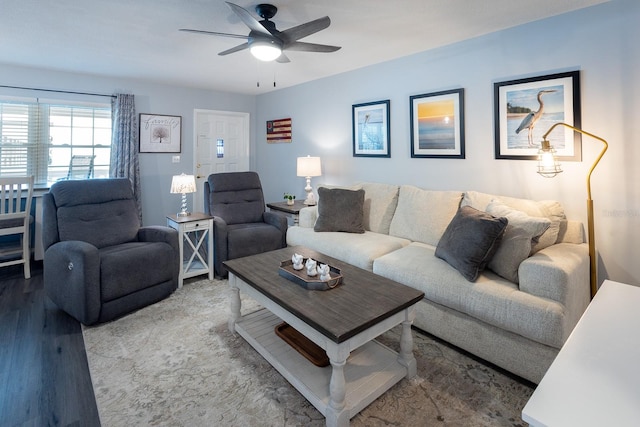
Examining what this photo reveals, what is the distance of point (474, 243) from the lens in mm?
2271

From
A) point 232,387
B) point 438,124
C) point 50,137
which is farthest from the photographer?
point 50,137

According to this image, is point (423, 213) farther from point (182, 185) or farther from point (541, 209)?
point (182, 185)

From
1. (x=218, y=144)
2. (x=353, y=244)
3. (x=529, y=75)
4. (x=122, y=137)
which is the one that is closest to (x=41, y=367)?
(x=353, y=244)

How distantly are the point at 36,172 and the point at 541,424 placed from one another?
5489mm

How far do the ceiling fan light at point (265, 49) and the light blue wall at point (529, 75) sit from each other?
175 centimetres

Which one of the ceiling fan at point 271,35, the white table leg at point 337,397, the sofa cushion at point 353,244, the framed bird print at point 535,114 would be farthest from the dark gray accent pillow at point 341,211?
the white table leg at point 337,397

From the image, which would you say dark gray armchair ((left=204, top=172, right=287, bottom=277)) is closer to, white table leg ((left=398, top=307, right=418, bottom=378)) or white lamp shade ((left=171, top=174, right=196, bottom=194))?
white lamp shade ((left=171, top=174, right=196, bottom=194))

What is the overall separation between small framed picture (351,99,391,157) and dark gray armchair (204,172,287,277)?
1300 mm

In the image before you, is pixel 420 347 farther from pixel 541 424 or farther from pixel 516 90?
pixel 516 90

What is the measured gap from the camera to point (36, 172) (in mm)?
4312

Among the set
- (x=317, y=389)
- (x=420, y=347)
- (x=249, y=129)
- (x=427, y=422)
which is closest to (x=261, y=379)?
(x=317, y=389)

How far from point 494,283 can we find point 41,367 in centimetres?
288

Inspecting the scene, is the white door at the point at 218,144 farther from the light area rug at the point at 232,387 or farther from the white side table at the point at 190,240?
the light area rug at the point at 232,387

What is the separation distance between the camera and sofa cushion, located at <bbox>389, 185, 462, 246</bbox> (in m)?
3.05
